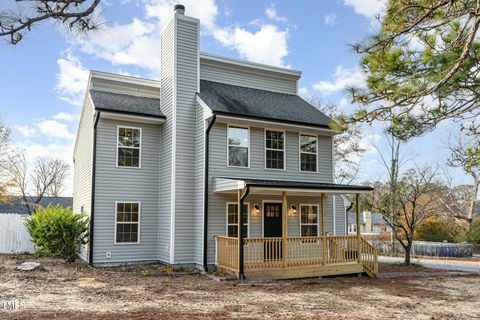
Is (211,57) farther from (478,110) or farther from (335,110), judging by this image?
(335,110)

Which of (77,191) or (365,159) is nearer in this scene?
(77,191)

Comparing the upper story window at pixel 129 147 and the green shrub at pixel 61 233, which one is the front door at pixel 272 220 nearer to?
the upper story window at pixel 129 147

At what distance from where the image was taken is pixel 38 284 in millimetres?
9852

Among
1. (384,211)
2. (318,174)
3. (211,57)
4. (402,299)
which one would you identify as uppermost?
(211,57)

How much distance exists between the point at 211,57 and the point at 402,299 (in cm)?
1047

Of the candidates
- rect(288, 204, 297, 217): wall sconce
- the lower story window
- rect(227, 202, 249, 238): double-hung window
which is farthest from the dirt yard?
rect(288, 204, 297, 217): wall sconce

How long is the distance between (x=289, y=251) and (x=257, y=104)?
18.0 ft

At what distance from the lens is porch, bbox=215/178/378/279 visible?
11492 millimetres

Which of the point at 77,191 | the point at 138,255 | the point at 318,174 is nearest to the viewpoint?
the point at 138,255

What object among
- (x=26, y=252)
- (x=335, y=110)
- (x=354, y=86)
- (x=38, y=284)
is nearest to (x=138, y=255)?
(x=38, y=284)

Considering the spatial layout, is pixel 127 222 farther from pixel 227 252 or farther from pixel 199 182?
pixel 227 252

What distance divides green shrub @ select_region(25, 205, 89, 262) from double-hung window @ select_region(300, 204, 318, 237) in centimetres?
765

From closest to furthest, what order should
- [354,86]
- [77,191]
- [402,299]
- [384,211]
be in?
[354,86]
[402,299]
[77,191]
[384,211]

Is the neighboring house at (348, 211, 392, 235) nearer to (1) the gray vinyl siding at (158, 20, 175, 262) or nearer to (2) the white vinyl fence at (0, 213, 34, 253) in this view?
(1) the gray vinyl siding at (158, 20, 175, 262)
